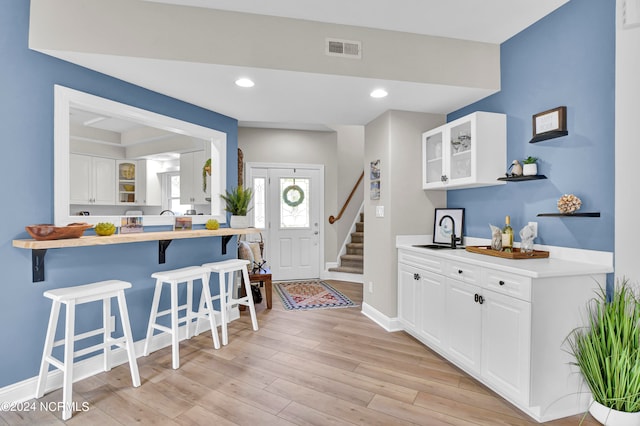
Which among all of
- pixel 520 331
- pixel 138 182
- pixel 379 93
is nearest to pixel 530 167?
pixel 520 331

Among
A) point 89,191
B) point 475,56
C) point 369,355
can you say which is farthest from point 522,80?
point 89,191

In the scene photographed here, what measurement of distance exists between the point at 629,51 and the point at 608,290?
4.75 ft

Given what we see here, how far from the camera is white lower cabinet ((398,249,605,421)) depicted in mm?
1881

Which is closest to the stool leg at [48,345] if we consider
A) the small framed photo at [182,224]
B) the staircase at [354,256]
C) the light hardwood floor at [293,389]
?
the light hardwood floor at [293,389]

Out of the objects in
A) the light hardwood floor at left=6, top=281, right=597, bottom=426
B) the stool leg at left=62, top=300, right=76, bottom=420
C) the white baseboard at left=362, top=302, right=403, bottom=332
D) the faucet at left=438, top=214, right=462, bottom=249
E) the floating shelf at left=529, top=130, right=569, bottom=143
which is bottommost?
the light hardwood floor at left=6, top=281, right=597, bottom=426

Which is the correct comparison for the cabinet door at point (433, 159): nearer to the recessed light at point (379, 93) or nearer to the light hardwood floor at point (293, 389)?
the recessed light at point (379, 93)

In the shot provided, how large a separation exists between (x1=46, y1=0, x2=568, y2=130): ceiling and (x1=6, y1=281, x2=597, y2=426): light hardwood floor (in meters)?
2.36

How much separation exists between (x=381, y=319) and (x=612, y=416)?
78.9 inches

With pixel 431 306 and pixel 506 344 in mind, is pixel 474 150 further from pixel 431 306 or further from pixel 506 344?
pixel 506 344

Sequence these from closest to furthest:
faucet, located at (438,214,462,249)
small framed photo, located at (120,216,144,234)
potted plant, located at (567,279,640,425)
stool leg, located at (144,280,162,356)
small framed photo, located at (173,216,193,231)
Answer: potted plant, located at (567,279,640,425), small framed photo, located at (120,216,144,234), stool leg, located at (144,280,162,356), small framed photo, located at (173,216,193,231), faucet, located at (438,214,462,249)

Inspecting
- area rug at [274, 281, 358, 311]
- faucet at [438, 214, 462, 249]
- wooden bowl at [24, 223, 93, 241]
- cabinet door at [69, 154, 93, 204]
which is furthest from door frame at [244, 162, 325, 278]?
wooden bowl at [24, 223, 93, 241]

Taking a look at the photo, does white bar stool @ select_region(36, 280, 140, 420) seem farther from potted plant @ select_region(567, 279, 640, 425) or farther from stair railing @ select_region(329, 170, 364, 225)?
stair railing @ select_region(329, 170, 364, 225)

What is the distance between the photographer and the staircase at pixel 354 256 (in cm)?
573

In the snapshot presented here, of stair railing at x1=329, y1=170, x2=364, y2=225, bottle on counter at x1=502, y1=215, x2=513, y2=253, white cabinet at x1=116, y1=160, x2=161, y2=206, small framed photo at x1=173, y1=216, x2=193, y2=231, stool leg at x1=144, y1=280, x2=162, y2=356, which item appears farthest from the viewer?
stair railing at x1=329, y1=170, x2=364, y2=225
